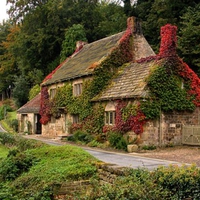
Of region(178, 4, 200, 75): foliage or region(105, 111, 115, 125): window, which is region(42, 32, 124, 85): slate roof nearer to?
region(105, 111, 115, 125): window

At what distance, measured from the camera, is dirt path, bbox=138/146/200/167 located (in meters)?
18.2

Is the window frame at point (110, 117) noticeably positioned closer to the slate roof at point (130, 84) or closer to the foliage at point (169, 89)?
the slate roof at point (130, 84)

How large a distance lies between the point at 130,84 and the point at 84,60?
1005 centimetres

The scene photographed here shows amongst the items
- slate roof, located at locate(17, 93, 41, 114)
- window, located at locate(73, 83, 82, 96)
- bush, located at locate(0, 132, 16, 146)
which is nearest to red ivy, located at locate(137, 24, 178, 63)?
window, located at locate(73, 83, 82, 96)

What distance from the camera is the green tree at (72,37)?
161 feet

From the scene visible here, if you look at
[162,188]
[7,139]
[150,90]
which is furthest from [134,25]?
[162,188]

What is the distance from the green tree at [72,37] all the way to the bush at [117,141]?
90.4 ft

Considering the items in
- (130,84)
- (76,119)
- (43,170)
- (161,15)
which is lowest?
(43,170)

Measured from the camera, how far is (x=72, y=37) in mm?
49281

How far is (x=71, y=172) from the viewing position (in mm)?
12219

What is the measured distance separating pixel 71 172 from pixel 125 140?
1128 cm

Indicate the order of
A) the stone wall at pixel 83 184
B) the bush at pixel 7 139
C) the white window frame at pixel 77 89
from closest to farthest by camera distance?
the stone wall at pixel 83 184
the bush at pixel 7 139
the white window frame at pixel 77 89

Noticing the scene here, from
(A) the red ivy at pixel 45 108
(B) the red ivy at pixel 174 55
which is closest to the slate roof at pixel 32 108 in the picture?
(A) the red ivy at pixel 45 108

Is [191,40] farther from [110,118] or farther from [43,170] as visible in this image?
[43,170]
